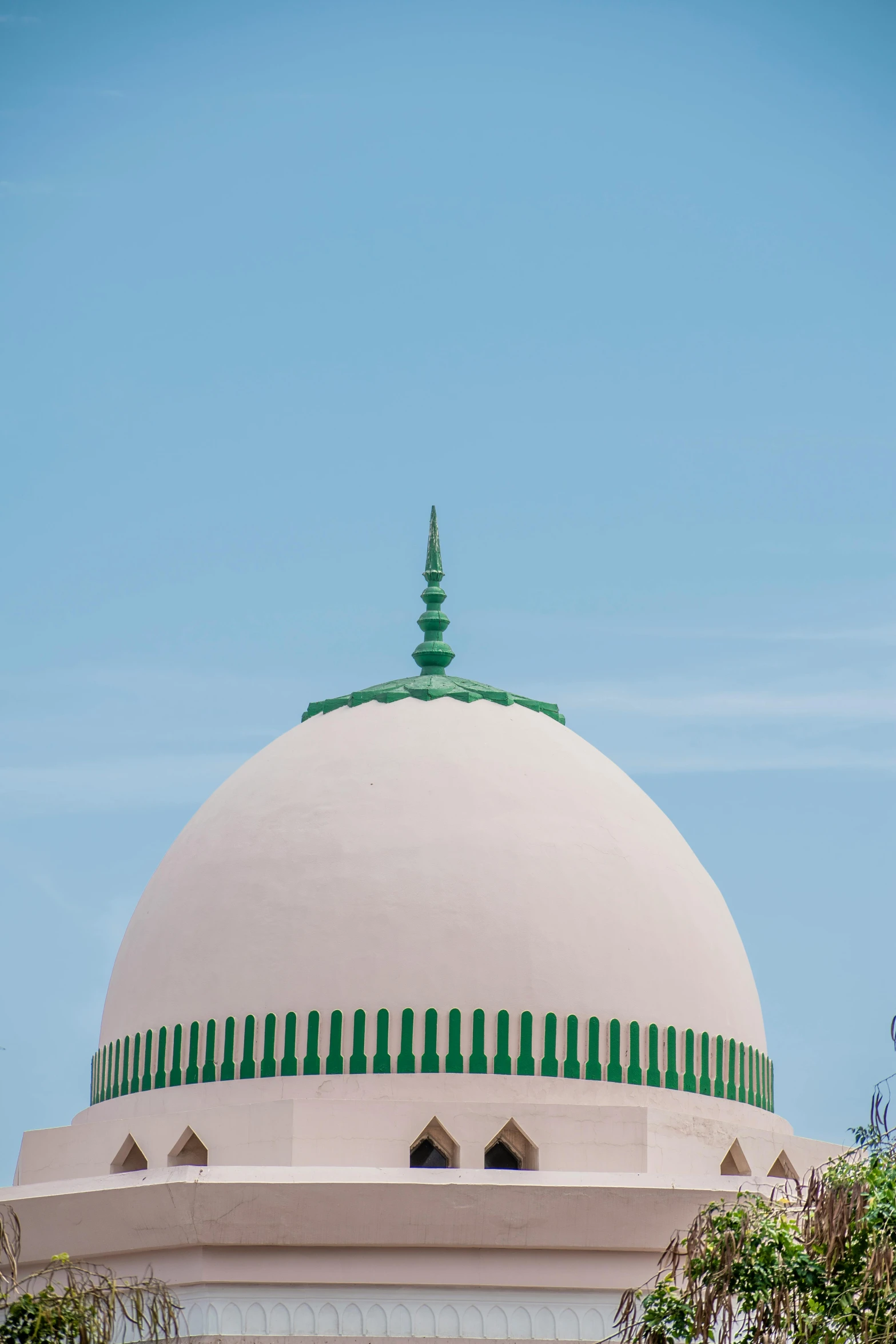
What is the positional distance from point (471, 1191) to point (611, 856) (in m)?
2.91

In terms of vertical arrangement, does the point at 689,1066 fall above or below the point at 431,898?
below

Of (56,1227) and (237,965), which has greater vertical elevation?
(237,965)

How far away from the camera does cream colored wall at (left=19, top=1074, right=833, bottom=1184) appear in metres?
11.7

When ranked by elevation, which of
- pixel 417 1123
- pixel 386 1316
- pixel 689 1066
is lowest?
pixel 386 1316

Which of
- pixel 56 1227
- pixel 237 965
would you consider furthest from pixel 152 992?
pixel 56 1227

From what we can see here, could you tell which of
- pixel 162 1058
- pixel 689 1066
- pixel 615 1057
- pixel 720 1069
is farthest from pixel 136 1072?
Answer: pixel 720 1069

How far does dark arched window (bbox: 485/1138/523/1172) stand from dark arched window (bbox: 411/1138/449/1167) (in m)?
0.28

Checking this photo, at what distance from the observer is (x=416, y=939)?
12.4 meters

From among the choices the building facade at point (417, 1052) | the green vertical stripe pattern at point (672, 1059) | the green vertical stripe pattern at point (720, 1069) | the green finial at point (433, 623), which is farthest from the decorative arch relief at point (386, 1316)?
the green finial at point (433, 623)

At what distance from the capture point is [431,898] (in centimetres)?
1263

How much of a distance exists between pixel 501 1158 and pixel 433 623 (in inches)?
179

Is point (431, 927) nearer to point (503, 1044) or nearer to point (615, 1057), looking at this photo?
point (503, 1044)

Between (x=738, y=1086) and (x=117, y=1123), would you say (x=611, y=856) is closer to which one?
(x=738, y=1086)

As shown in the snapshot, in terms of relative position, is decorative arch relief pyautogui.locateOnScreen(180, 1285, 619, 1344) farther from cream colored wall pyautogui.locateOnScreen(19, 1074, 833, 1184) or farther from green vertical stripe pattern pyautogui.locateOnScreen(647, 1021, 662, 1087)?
green vertical stripe pattern pyautogui.locateOnScreen(647, 1021, 662, 1087)
